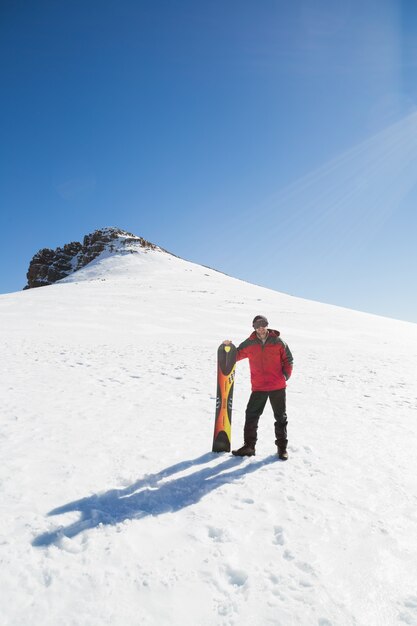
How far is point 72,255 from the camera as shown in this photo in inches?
5032

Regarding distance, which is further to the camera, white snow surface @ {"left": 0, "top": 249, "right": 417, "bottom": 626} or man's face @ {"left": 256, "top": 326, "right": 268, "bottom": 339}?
man's face @ {"left": 256, "top": 326, "right": 268, "bottom": 339}

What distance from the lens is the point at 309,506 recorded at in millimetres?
4266

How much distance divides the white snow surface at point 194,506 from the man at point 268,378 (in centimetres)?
39

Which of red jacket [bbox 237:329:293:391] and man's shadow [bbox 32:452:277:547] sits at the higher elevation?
red jacket [bbox 237:329:293:391]

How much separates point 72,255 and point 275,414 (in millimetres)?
133881

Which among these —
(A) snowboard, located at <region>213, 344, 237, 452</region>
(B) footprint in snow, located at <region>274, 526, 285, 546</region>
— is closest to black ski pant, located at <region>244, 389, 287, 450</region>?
(A) snowboard, located at <region>213, 344, 237, 452</region>

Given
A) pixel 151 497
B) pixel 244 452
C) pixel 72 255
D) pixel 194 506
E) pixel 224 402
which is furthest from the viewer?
pixel 72 255

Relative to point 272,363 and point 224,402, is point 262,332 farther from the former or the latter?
point 224,402

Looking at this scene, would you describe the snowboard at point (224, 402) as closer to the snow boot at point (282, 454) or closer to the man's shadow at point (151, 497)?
the man's shadow at point (151, 497)

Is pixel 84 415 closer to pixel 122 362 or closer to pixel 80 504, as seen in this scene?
pixel 80 504

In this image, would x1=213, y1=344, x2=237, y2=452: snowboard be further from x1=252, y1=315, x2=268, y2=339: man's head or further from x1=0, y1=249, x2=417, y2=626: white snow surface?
x1=252, y1=315, x2=268, y2=339: man's head

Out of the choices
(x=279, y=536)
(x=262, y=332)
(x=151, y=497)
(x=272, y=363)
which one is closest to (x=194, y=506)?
(x=151, y=497)

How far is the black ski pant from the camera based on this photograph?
227 inches

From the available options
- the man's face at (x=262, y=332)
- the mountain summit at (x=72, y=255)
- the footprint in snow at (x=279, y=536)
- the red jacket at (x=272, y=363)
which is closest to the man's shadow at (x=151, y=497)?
the footprint in snow at (x=279, y=536)
